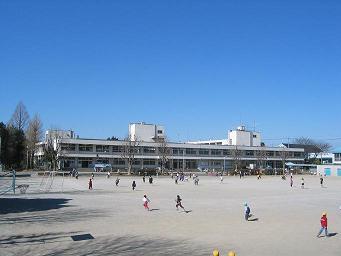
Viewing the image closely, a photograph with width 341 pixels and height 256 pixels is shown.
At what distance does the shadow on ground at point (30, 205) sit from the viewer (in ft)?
97.7

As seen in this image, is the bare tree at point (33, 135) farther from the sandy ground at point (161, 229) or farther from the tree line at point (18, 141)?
the sandy ground at point (161, 229)

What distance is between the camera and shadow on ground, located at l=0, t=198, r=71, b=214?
2977 centimetres

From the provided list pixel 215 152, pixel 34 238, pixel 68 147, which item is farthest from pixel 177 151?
pixel 34 238

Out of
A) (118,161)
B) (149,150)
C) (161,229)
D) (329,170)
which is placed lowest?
(329,170)

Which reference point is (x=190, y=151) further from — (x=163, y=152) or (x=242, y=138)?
(x=242, y=138)

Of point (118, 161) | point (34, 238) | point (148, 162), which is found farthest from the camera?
point (148, 162)

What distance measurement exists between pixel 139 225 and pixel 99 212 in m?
6.00

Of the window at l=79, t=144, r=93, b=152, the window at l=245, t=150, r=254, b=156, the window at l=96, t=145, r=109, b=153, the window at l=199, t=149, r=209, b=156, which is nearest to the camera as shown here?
the window at l=79, t=144, r=93, b=152

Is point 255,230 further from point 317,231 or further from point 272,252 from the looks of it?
point 272,252

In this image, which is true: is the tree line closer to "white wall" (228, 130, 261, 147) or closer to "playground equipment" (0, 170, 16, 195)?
"playground equipment" (0, 170, 16, 195)

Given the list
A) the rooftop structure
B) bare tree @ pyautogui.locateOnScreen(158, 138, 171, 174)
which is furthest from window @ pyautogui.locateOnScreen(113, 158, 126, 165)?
the rooftop structure

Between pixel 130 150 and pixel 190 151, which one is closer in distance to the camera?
pixel 130 150

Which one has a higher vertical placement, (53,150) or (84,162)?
(53,150)

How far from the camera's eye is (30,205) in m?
32.4
